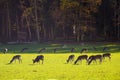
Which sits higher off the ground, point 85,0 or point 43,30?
point 85,0

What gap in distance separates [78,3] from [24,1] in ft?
44.9

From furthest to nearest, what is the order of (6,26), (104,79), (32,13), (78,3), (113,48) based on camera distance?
(6,26) → (32,13) → (78,3) → (113,48) → (104,79)

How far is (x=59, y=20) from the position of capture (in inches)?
3004

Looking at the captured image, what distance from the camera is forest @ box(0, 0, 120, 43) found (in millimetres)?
74400

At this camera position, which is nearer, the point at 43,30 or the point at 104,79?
the point at 104,79

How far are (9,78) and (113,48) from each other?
37.1 meters

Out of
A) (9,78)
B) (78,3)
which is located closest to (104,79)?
(9,78)

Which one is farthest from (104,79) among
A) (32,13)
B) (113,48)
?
(32,13)

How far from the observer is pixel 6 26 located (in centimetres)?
8588

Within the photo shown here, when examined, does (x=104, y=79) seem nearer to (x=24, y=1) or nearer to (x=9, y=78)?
(x=9, y=78)

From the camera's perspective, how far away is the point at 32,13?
78562mm

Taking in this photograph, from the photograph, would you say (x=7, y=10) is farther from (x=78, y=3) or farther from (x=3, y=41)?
(x=78, y=3)

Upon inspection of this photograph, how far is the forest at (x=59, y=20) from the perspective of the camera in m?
74.4

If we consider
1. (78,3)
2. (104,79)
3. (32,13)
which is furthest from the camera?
(32,13)
